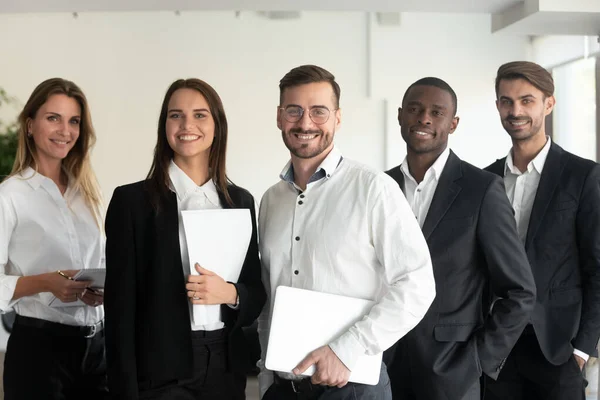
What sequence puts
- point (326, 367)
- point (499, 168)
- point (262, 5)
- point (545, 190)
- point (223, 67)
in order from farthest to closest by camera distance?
point (223, 67) → point (262, 5) → point (499, 168) → point (545, 190) → point (326, 367)

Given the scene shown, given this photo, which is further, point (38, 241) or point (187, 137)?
point (38, 241)

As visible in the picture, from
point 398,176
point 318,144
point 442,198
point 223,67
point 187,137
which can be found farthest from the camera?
point 223,67

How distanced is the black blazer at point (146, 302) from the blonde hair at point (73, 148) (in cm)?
82

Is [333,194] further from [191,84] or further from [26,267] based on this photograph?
[26,267]

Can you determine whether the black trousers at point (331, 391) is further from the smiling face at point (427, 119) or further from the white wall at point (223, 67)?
the white wall at point (223, 67)

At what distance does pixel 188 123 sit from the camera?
7.32ft

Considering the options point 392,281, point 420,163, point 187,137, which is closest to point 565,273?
point 420,163

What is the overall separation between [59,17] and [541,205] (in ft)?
28.8

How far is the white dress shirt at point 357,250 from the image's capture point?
6.11ft

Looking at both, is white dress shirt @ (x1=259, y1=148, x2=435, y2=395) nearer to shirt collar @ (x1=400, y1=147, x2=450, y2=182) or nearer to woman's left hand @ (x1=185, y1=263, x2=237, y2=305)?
woman's left hand @ (x1=185, y1=263, x2=237, y2=305)

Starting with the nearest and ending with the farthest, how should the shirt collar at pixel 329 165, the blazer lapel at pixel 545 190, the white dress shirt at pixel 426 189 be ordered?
1. the shirt collar at pixel 329 165
2. the white dress shirt at pixel 426 189
3. the blazer lapel at pixel 545 190

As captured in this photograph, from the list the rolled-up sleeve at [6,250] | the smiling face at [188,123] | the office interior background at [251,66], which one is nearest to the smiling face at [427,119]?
the smiling face at [188,123]

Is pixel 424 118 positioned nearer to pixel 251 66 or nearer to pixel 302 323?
pixel 302 323

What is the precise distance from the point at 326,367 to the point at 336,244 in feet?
1.13
